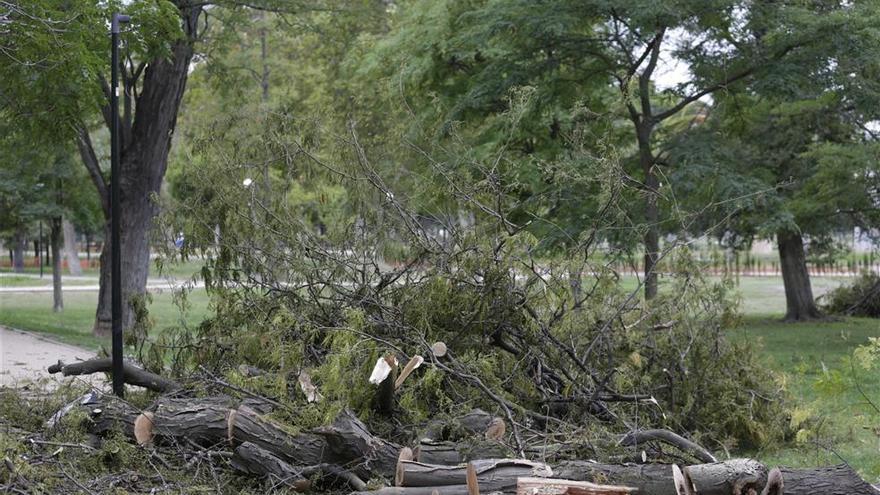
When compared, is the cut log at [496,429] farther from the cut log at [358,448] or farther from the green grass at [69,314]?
the green grass at [69,314]

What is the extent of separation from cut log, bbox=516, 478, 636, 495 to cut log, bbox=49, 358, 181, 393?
3565 millimetres

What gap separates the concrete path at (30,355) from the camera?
12.0 meters

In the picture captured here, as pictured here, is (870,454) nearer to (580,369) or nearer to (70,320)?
(580,369)

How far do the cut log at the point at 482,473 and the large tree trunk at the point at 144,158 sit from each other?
1290cm

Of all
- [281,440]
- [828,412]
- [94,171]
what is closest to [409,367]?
[281,440]

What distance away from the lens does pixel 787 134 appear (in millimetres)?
19656

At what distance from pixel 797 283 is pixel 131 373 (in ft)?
57.4

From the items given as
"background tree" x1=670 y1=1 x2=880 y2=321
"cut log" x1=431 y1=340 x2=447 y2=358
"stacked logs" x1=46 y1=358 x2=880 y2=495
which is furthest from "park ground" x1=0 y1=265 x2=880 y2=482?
"cut log" x1=431 y1=340 x2=447 y2=358

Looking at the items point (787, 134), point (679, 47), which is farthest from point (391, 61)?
point (787, 134)

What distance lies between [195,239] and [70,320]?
45.7 ft

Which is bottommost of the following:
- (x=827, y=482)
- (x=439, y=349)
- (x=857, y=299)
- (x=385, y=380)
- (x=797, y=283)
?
(x=857, y=299)

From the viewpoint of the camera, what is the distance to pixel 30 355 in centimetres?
1453

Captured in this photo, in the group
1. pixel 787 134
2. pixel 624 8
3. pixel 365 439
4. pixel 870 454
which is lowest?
pixel 870 454

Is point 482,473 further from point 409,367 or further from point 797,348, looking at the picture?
point 797,348
